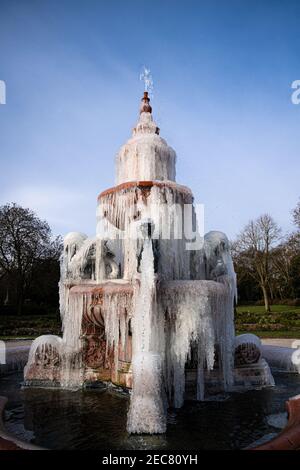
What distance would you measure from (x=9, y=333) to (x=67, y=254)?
39.2 ft

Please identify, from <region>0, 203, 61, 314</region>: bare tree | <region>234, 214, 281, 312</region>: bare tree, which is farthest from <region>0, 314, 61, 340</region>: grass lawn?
<region>234, 214, 281, 312</region>: bare tree

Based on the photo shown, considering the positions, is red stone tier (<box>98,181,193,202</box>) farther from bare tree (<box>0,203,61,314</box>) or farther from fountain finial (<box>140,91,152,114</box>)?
bare tree (<box>0,203,61,314</box>)

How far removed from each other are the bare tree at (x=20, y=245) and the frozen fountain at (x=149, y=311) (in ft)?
78.7

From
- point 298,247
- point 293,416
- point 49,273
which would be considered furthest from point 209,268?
point 49,273

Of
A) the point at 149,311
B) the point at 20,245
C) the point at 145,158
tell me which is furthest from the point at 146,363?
the point at 20,245

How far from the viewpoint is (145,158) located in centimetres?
969

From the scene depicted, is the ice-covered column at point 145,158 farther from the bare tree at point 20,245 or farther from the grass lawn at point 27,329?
the bare tree at point 20,245

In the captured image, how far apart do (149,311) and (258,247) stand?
3241cm

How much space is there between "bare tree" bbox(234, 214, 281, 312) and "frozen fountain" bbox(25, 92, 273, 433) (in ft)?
91.5

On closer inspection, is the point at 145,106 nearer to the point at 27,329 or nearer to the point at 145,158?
the point at 145,158

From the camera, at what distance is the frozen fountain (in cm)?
587
